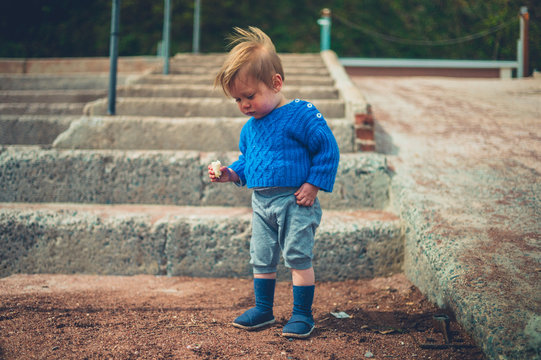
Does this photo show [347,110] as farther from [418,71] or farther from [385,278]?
[418,71]

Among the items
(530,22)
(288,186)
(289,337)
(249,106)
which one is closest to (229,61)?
(249,106)

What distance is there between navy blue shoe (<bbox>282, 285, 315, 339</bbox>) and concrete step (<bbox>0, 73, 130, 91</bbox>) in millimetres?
4473

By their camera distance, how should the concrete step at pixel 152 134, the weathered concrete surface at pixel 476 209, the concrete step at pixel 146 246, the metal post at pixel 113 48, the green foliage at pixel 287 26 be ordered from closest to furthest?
the weathered concrete surface at pixel 476 209, the concrete step at pixel 146 246, the concrete step at pixel 152 134, the metal post at pixel 113 48, the green foliage at pixel 287 26

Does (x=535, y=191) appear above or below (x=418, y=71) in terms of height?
below

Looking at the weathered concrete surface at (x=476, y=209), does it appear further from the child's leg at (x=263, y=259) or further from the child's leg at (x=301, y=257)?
the child's leg at (x=263, y=259)

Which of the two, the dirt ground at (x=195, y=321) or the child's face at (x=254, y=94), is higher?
the child's face at (x=254, y=94)

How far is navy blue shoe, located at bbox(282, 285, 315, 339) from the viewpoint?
170cm

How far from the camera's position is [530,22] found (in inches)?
318

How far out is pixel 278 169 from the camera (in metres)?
1.77

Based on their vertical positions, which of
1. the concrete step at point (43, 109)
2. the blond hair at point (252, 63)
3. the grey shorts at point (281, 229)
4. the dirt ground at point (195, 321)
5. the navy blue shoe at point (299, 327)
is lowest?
the dirt ground at point (195, 321)

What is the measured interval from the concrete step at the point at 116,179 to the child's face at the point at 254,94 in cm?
100

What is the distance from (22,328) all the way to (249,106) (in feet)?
4.20

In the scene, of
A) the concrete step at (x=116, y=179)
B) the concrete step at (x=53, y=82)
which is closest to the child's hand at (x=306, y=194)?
the concrete step at (x=116, y=179)

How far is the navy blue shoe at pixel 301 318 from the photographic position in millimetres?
1701
